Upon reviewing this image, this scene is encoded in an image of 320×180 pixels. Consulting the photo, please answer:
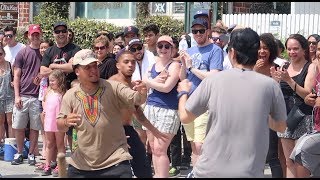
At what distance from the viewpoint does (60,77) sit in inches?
356

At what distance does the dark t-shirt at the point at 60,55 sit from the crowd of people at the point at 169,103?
0.01 m

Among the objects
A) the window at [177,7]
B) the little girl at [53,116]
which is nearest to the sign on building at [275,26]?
the window at [177,7]

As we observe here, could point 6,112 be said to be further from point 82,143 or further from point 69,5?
point 69,5

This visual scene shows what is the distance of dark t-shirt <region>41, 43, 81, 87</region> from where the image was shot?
910cm

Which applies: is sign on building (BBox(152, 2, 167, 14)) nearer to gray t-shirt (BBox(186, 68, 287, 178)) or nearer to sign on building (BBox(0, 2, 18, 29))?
sign on building (BBox(0, 2, 18, 29))

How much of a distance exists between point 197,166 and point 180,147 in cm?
481

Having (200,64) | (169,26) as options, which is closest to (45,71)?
(200,64)

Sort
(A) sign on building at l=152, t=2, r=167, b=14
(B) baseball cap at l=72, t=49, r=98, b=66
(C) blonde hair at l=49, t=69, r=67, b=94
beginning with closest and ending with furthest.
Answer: (B) baseball cap at l=72, t=49, r=98, b=66 < (C) blonde hair at l=49, t=69, r=67, b=94 < (A) sign on building at l=152, t=2, r=167, b=14

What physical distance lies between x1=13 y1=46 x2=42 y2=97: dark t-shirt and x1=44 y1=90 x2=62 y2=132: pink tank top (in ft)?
2.63

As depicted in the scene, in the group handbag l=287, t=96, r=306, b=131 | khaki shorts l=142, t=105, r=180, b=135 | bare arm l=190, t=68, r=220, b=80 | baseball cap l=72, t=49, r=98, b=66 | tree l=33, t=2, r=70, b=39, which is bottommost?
khaki shorts l=142, t=105, r=180, b=135

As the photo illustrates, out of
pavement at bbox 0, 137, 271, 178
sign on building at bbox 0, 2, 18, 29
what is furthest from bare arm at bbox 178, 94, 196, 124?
sign on building at bbox 0, 2, 18, 29

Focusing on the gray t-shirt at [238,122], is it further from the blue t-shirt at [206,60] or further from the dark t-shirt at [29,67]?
the dark t-shirt at [29,67]

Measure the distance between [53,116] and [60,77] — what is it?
1.76 ft

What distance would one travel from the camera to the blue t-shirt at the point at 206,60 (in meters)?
7.92
